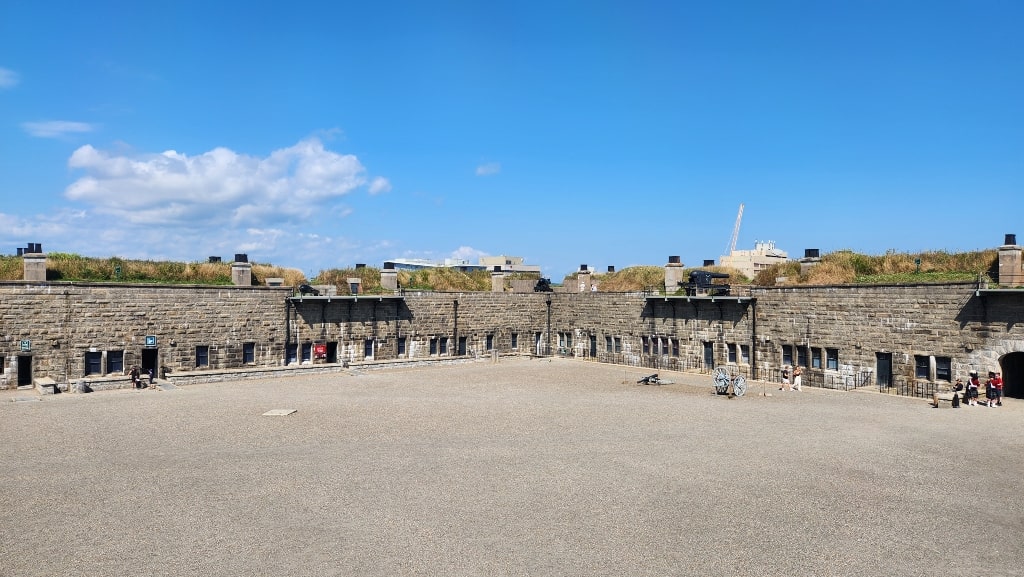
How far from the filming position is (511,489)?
43.1 feet

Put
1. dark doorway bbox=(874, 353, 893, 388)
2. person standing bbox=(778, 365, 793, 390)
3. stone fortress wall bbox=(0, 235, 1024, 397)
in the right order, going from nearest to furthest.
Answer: stone fortress wall bbox=(0, 235, 1024, 397) → dark doorway bbox=(874, 353, 893, 388) → person standing bbox=(778, 365, 793, 390)

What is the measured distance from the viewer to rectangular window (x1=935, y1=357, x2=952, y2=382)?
23203 millimetres

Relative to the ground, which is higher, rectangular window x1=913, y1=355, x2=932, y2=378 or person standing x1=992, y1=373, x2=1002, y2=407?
rectangular window x1=913, y1=355, x2=932, y2=378

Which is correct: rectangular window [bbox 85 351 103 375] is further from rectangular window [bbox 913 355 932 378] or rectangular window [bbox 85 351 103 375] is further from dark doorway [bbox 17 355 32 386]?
rectangular window [bbox 913 355 932 378]

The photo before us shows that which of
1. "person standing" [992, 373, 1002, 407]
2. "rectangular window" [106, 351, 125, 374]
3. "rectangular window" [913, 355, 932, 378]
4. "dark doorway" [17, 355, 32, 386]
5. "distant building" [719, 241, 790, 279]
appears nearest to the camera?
"person standing" [992, 373, 1002, 407]

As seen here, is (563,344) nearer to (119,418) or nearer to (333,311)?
(333,311)

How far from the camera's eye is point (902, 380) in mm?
24359

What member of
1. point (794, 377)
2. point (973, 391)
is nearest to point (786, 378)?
point (794, 377)

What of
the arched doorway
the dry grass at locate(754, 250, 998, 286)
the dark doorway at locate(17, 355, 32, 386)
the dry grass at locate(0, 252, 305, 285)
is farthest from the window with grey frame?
the dark doorway at locate(17, 355, 32, 386)

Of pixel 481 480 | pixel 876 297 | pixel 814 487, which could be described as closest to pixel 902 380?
pixel 876 297

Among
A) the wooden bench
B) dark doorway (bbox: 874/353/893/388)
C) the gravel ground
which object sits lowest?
the gravel ground

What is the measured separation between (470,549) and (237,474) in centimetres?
627

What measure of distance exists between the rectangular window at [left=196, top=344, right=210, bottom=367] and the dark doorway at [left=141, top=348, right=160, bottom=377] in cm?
157

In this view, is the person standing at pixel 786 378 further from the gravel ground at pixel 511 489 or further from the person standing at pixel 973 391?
the person standing at pixel 973 391
